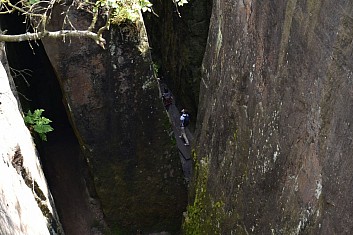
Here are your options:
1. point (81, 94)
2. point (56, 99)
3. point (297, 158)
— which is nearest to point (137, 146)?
point (81, 94)

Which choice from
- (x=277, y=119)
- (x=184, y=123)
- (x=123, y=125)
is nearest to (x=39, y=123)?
(x=123, y=125)

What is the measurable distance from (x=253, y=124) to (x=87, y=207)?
458 cm

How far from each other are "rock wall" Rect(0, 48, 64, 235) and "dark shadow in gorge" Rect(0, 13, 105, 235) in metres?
2.28

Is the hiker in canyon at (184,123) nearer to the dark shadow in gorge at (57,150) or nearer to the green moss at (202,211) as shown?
the dark shadow in gorge at (57,150)

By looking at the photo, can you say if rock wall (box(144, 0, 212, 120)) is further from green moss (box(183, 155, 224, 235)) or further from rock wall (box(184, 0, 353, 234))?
green moss (box(183, 155, 224, 235))

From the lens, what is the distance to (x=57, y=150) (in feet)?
35.0

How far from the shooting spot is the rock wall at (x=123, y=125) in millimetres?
7992

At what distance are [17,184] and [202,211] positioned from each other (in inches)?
169

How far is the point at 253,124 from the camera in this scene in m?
6.47

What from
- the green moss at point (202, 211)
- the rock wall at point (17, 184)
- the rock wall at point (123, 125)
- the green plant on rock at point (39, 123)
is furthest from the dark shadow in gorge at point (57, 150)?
the rock wall at point (17, 184)

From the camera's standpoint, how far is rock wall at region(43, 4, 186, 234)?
7.99m

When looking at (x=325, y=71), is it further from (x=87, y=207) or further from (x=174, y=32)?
(x=174, y=32)

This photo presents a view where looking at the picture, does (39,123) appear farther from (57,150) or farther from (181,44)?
(181,44)

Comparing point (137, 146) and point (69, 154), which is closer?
point (137, 146)
